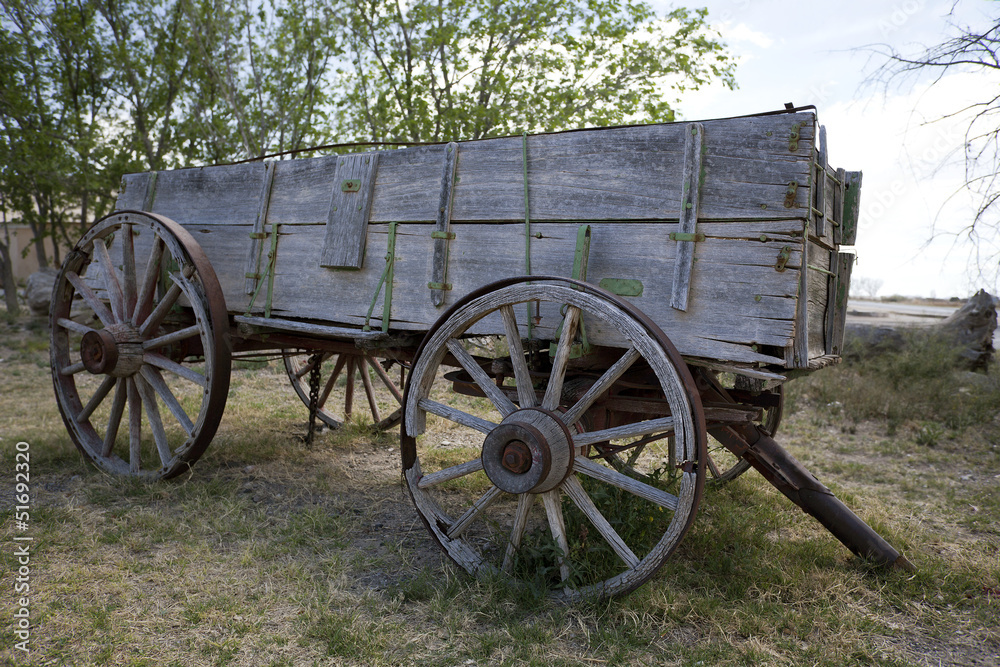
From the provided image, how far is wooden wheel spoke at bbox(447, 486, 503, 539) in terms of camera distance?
115 inches

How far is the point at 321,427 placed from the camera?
5.85m

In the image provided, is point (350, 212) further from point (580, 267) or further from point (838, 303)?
point (838, 303)

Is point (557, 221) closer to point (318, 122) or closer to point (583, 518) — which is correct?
point (583, 518)

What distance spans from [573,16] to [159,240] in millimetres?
9466

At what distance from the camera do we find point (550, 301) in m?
2.77

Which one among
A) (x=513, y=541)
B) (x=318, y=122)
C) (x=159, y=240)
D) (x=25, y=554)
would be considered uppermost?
A: (x=318, y=122)

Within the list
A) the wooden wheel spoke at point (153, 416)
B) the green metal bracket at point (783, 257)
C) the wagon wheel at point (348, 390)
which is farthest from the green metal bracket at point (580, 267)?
the wooden wheel spoke at point (153, 416)

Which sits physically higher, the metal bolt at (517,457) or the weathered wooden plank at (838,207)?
the weathered wooden plank at (838,207)

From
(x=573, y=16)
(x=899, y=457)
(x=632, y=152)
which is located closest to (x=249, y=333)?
(x=632, y=152)

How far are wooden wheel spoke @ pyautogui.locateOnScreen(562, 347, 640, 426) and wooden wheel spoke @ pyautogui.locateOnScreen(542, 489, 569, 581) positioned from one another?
32 cm

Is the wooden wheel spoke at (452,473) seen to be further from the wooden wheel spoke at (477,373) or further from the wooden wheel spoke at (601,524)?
the wooden wheel spoke at (601,524)

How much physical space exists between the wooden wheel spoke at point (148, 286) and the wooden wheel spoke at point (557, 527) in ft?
9.10

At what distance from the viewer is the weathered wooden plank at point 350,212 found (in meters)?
3.57

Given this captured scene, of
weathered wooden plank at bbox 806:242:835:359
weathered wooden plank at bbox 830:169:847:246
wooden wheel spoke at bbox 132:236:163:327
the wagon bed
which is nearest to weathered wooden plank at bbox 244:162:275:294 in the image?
the wagon bed
